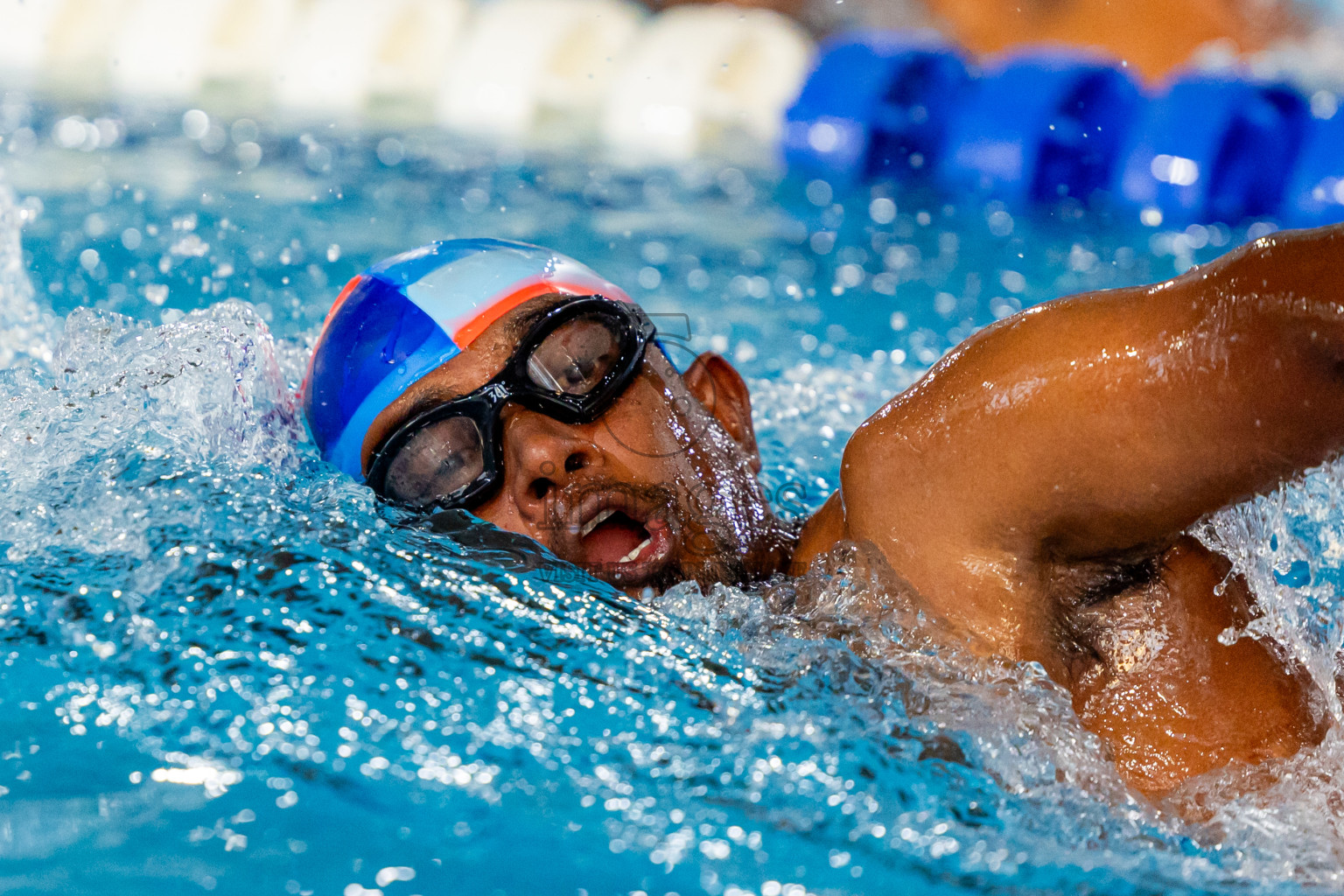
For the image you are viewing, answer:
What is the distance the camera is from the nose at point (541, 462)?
167 cm

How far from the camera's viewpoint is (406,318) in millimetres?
1794

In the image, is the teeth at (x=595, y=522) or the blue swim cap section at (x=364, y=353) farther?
the blue swim cap section at (x=364, y=353)

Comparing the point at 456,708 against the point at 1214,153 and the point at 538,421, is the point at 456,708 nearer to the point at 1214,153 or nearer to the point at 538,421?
the point at 538,421

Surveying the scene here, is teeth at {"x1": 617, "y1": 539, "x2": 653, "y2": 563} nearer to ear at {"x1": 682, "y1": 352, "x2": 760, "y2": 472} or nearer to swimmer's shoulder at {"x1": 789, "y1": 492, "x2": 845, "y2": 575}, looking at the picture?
swimmer's shoulder at {"x1": 789, "y1": 492, "x2": 845, "y2": 575}

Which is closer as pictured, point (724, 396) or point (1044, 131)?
point (724, 396)

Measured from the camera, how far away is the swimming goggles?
170 cm

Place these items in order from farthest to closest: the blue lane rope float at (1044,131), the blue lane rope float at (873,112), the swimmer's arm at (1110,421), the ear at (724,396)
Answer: the blue lane rope float at (873,112)
the blue lane rope float at (1044,131)
the ear at (724,396)
the swimmer's arm at (1110,421)

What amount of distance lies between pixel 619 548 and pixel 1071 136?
3729mm

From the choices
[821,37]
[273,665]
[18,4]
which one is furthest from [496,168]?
[273,665]

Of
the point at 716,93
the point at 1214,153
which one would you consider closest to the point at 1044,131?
the point at 1214,153

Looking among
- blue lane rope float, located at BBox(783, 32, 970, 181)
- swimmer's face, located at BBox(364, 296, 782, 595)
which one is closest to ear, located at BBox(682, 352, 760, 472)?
swimmer's face, located at BBox(364, 296, 782, 595)

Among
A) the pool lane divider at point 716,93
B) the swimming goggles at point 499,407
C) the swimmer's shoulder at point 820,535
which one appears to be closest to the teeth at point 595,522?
the swimming goggles at point 499,407

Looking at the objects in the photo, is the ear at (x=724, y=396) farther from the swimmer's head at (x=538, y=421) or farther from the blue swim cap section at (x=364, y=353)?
the blue swim cap section at (x=364, y=353)

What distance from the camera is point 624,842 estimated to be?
4.39ft
